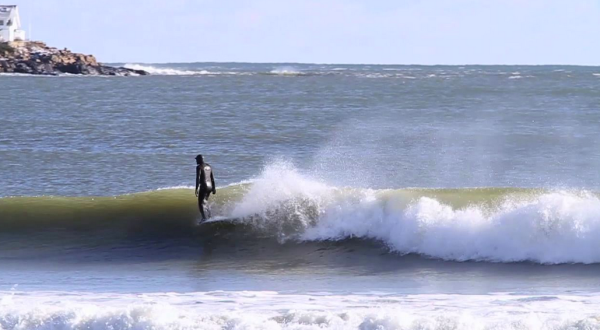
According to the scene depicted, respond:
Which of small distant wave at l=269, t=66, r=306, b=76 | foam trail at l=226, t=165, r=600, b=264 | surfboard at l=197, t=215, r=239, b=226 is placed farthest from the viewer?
small distant wave at l=269, t=66, r=306, b=76

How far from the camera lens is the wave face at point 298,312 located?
10.4 meters

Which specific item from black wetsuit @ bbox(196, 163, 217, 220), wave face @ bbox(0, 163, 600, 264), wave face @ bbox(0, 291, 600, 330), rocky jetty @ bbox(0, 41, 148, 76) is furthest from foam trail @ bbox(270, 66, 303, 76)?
wave face @ bbox(0, 291, 600, 330)

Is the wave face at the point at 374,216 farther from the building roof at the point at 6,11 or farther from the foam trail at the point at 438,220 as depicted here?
the building roof at the point at 6,11

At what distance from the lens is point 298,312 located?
35.2ft

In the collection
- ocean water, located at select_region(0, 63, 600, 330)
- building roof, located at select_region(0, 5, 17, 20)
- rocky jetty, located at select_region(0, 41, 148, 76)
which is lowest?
rocky jetty, located at select_region(0, 41, 148, 76)

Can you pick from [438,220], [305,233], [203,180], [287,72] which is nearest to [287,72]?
[287,72]

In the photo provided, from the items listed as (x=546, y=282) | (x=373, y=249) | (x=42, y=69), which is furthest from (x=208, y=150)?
(x=42, y=69)

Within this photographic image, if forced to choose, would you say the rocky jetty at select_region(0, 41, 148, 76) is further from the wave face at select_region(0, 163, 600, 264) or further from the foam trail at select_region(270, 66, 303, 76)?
the wave face at select_region(0, 163, 600, 264)

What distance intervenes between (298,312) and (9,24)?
345ft

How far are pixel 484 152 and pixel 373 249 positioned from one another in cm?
1352

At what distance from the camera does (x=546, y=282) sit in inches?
517

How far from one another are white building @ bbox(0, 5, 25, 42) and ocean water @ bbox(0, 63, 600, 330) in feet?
259

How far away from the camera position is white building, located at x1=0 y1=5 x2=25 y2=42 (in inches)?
4272

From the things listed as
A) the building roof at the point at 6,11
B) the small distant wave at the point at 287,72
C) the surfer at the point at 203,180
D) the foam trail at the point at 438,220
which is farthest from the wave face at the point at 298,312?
the building roof at the point at 6,11
